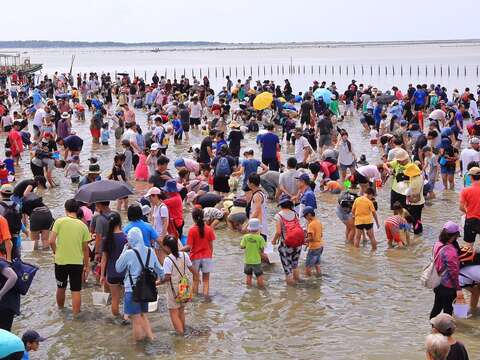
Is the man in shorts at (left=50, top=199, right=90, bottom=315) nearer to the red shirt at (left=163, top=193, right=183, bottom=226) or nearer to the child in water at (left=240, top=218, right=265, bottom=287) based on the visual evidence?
the red shirt at (left=163, top=193, right=183, bottom=226)

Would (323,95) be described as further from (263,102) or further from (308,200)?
(308,200)

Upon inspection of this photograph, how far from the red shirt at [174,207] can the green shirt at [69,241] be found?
209cm

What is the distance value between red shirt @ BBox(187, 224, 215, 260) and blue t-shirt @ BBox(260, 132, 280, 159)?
21.7 ft

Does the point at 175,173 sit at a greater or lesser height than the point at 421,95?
lesser

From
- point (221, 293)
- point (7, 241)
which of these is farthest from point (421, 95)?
point (7, 241)

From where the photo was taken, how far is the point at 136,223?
A: 9.48m

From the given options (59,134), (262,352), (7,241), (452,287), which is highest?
(59,134)

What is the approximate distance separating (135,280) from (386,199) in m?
9.11

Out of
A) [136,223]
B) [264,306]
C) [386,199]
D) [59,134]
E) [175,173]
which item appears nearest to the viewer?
[136,223]

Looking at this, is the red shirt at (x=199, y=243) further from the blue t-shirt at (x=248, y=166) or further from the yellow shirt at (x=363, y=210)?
the blue t-shirt at (x=248, y=166)

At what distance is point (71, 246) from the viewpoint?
31.1ft

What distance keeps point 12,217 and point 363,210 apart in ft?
18.0

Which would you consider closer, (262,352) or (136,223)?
(262,352)

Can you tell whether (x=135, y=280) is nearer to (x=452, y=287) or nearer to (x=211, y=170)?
(x=452, y=287)
